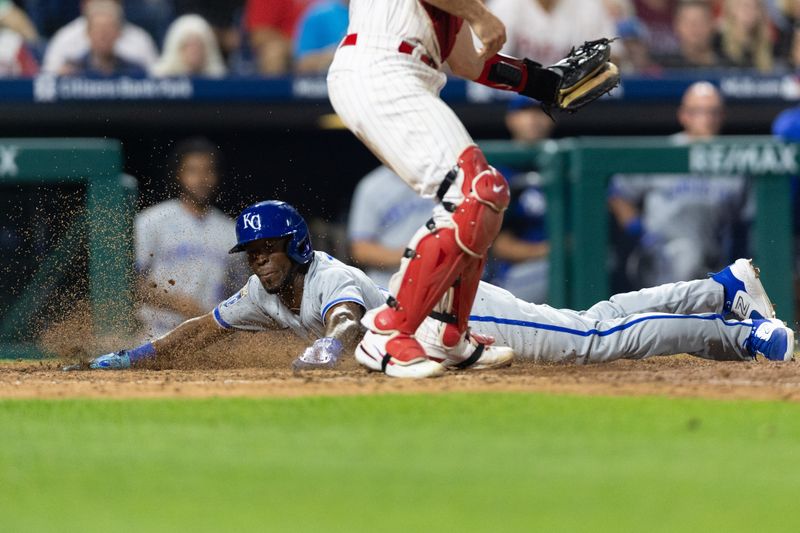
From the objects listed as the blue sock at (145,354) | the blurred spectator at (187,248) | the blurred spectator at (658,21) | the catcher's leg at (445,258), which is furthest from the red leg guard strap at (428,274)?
the blurred spectator at (658,21)

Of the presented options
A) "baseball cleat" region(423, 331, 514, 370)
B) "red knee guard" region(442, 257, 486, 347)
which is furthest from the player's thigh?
"baseball cleat" region(423, 331, 514, 370)

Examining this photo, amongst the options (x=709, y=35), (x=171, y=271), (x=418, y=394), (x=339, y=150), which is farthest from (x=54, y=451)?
(x=709, y=35)

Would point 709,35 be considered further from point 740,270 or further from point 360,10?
point 360,10

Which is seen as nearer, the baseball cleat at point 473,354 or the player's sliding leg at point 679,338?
the baseball cleat at point 473,354

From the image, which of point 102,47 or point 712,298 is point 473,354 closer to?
point 712,298

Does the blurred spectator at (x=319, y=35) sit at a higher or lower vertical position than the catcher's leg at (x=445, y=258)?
higher

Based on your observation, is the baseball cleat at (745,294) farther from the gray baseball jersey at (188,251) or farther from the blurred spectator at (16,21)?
the blurred spectator at (16,21)

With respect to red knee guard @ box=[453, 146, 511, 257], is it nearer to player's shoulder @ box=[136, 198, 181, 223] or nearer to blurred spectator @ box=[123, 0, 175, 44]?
player's shoulder @ box=[136, 198, 181, 223]
